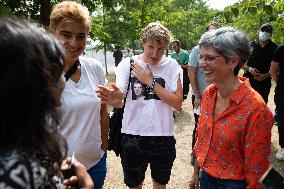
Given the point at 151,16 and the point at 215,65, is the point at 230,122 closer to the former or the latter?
the point at 215,65

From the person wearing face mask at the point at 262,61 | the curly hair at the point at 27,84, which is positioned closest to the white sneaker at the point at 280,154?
the person wearing face mask at the point at 262,61

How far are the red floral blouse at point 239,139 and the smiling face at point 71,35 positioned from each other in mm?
1036

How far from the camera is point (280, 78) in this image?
5.08 metres

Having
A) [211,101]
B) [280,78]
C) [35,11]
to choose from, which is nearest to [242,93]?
[211,101]

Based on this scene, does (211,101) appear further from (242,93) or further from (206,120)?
(242,93)

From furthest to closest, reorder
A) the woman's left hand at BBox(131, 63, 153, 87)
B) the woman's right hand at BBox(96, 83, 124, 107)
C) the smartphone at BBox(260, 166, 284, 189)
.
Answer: the woman's left hand at BBox(131, 63, 153, 87) < the woman's right hand at BBox(96, 83, 124, 107) < the smartphone at BBox(260, 166, 284, 189)

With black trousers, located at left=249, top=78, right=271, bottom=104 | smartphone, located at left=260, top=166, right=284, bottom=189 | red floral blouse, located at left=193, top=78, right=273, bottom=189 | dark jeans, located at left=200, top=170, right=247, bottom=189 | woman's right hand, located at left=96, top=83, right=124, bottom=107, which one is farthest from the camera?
black trousers, located at left=249, top=78, right=271, bottom=104

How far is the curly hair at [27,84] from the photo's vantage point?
107 centimetres

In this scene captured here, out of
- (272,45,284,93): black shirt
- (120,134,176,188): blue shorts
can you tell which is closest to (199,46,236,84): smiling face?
(120,134,176,188): blue shorts

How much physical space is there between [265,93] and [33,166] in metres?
5.83

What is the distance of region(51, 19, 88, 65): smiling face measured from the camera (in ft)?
7.63

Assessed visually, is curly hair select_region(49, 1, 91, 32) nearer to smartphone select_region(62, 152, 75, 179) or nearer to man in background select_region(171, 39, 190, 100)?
smartphone select_region(62, 152, 75, 179)

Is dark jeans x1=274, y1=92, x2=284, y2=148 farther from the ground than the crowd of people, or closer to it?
closer to it

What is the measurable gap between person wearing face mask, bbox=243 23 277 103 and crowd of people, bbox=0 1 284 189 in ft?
Result: 11.4
